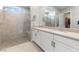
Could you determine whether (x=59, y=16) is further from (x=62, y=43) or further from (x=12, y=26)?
(x=12, y=26)

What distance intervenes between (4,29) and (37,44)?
76 cm

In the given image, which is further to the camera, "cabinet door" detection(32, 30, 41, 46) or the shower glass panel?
"cabinet door" detection(32, 30, 41, 46)

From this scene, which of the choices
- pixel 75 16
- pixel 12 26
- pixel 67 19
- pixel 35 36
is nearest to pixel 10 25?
pixel 12 26

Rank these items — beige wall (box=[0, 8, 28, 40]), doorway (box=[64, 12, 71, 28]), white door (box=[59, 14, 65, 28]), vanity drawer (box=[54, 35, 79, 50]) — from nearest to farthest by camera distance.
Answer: vanity drawer (box=[54, 35, 79, 50]) < doorway (box=[64, 12, 71, 28]) < white door (box=[59, 14, 65, 28]) < beige wall (box=[0, 8, 28, 40])

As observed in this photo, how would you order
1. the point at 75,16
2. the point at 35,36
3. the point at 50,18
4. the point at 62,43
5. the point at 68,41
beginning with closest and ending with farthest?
the point at 68,41, the point at 62,43, the point at 75,16, the point at 50,18, the point at 35,36

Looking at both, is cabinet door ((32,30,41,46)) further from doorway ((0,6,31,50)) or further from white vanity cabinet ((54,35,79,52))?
white vanity cabinet ((54,35,79,52))

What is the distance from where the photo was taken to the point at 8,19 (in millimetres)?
1956

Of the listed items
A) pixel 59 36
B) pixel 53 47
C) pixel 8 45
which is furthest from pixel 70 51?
pixel 8 45

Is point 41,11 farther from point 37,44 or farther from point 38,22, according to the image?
point 37,44

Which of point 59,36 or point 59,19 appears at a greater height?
point 59,19

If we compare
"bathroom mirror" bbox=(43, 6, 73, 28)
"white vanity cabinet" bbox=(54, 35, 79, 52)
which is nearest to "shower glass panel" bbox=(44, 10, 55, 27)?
"bathroom mirror" bbox=(43, 6, 73, 28)

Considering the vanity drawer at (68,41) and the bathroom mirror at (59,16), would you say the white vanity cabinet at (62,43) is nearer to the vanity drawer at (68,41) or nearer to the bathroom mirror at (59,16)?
the vanity drawer at (68,41)
